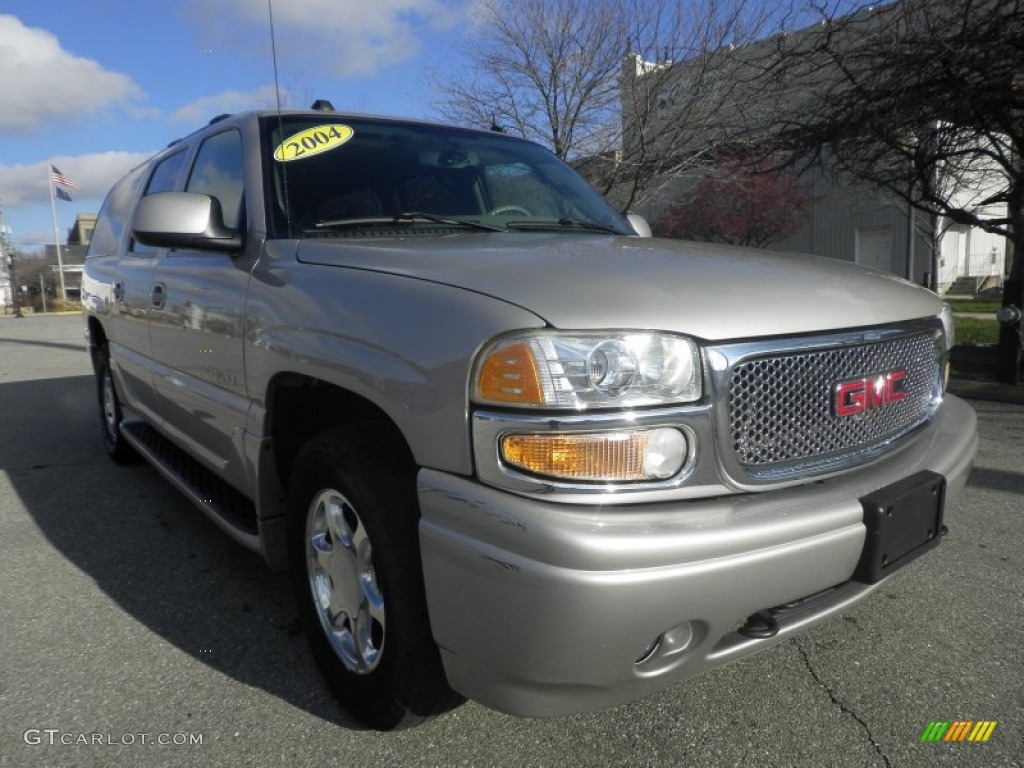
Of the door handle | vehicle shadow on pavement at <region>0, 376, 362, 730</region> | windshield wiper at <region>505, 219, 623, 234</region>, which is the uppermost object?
windshield wiper at <region>505, 219, 623, 234</region>

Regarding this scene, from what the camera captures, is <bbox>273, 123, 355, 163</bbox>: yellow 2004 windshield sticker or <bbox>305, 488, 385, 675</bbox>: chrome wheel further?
<bbox>273, 123, 355, 163</bbox>: yellow 2004 windshield sticker

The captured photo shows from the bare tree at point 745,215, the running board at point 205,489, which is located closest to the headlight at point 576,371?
the running board at point 205,489

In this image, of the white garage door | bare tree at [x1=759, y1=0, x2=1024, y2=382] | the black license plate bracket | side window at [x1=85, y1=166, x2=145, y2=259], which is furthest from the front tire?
the white garage door

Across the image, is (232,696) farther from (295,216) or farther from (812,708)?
(812,708)

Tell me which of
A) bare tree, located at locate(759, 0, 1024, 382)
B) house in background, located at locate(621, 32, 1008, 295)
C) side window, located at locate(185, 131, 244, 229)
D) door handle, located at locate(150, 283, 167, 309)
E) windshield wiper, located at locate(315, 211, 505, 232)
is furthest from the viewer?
house in background, located at locate(621, 32, 1008, 295)

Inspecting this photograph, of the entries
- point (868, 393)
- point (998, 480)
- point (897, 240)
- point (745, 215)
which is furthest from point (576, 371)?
point (897, 240)

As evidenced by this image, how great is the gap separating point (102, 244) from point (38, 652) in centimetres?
335


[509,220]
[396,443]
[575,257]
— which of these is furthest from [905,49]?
[396,443]

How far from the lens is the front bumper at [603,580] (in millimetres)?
1525

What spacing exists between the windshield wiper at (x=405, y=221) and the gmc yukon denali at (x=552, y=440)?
13mm

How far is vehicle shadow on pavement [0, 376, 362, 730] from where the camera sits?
253cm

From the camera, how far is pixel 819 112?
8.66 m

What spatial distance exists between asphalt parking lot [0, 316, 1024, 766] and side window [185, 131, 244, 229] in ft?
4.93

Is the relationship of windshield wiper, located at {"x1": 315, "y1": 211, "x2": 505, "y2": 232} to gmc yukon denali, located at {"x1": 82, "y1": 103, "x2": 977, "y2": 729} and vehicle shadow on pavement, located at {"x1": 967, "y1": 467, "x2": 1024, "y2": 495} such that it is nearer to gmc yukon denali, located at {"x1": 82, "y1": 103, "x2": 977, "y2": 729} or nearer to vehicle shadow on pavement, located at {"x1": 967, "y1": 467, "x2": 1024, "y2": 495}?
gmc yukon denali, located at {"x1": 82, "y1": 103, "x2": 977, "y2": 729}
